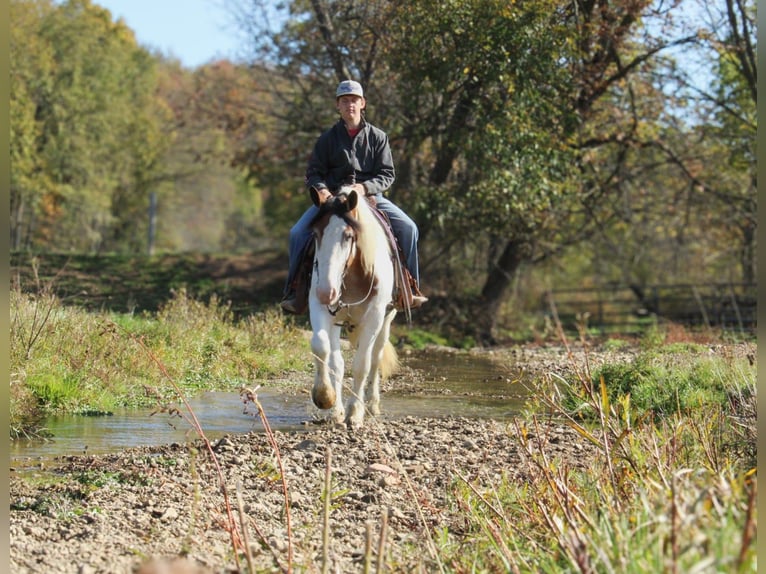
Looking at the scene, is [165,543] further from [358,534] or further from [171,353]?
[171,353]

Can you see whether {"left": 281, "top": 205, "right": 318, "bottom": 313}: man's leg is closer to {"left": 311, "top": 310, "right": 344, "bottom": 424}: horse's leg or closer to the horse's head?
the horse's head

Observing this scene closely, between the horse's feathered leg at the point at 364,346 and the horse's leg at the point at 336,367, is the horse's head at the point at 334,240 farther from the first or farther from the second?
the horse's feathered leg at the point at 364,346

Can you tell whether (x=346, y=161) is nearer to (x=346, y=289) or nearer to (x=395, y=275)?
(x=395, y=275)

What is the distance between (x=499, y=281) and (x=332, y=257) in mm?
15551

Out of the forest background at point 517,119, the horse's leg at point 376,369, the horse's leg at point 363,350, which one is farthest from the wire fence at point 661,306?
the horse's leg at point 363,350

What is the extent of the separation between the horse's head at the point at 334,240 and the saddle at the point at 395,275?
0.55 metres

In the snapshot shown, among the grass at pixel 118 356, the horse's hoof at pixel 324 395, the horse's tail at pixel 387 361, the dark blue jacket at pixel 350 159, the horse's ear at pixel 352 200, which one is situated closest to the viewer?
the horse's hoof at pixel 324 395

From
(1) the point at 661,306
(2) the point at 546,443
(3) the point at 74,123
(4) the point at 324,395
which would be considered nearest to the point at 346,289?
(4) the point at 324,395

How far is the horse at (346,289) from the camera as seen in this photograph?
7.64 metres

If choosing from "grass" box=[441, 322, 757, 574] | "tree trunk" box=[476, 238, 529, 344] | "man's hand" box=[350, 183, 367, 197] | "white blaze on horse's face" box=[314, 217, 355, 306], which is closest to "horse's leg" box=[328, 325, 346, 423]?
"white blaze on horse's face" box=[314, 217, 355, 306]

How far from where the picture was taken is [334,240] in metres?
7.68

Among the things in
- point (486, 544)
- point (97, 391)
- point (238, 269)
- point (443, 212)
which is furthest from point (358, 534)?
point (238, 269)

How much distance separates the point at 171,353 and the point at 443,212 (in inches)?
377

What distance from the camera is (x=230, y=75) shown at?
31.2 m
